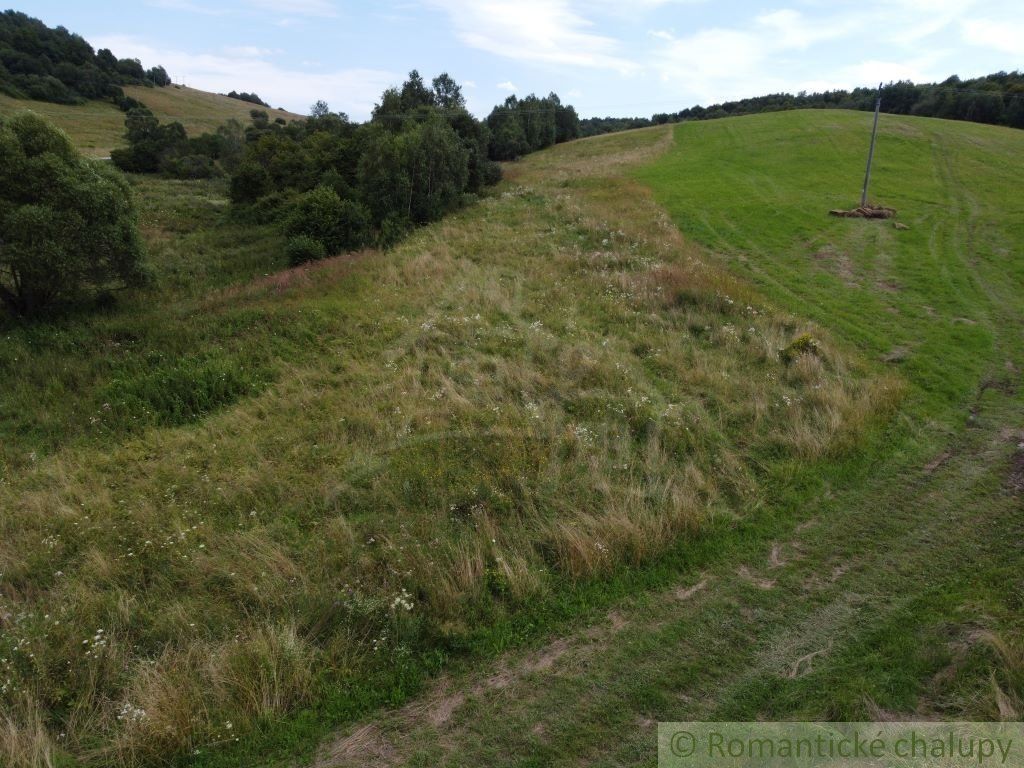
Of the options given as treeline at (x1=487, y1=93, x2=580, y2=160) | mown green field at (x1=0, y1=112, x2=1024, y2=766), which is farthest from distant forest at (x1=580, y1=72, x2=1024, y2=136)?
mown green field at (x1=0, y1=112, x2=1024, y2=766)

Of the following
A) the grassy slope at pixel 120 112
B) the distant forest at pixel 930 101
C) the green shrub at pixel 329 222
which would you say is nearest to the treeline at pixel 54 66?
the grassy slope at pixel 120 112

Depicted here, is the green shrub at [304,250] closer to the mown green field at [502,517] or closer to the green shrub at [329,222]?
the green shrub at [329,222]

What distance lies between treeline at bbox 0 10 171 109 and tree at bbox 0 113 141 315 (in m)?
72.5

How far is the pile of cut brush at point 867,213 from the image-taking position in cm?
2562

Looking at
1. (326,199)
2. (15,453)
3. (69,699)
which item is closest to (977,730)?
(69,699)

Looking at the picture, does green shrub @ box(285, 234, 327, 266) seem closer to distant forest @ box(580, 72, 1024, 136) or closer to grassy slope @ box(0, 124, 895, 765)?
grassy slope @ box(0, 124, 895, 765)

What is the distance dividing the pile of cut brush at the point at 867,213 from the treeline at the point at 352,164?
2093cm

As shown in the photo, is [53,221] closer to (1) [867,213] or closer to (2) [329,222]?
(2) [329,222]

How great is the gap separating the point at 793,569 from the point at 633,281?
40.6ft

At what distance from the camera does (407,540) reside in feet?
22.7

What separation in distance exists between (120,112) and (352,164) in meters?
60.3

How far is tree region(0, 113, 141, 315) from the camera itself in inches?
582

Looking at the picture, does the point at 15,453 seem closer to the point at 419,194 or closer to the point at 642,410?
the point at 642,410

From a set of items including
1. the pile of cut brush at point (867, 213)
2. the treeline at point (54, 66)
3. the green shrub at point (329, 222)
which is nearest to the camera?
the green shrub at point (329, 222)
